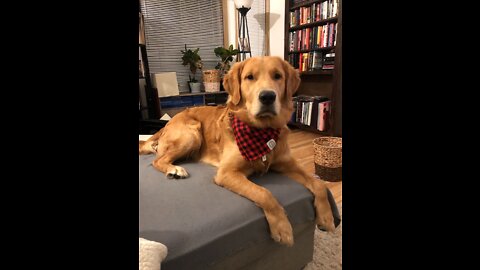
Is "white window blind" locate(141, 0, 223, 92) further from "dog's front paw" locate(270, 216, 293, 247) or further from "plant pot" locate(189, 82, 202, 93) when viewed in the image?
"dog's front paw" locate(270, 216, 293, 247)

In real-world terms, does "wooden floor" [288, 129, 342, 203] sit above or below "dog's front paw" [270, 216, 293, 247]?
below

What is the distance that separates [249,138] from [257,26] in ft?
13.6

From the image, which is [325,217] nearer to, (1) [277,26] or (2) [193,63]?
(2) [193,63]

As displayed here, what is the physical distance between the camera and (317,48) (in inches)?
170

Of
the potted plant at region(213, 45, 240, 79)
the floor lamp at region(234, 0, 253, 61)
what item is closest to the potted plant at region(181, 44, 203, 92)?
the potted plant at region(213, 45, 240, 79)

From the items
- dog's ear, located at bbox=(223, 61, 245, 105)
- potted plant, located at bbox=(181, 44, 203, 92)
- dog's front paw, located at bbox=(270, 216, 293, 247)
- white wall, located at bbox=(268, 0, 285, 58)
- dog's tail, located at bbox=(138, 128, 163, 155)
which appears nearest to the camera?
dog's front paw, located at bbox=(270, 216, 293, 247)

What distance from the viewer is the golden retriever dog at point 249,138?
55.6 inches

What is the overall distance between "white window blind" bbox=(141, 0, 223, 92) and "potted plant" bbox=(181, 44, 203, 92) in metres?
0.24

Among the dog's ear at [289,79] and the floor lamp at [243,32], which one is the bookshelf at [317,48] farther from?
the dog's ear at [289,79]

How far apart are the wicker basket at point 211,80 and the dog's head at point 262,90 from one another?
2.63m

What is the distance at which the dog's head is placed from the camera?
1.56 m
